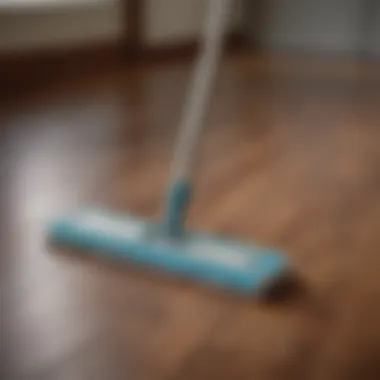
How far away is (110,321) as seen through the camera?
128cm

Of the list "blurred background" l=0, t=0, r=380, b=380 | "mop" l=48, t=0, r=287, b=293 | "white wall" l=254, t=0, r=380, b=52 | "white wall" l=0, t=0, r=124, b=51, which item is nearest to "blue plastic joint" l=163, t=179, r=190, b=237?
"mop" l=48, t=0, r=287, b=293

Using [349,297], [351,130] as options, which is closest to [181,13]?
[351,130]

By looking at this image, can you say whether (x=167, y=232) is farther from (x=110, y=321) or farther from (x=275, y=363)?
(x=275, y=363)

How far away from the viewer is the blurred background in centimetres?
122

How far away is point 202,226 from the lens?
1700mm

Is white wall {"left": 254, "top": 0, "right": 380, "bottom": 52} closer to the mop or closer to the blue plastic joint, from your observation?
the mop

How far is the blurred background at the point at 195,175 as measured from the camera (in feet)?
3.99

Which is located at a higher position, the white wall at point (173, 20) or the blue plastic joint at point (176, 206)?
the white wall at point (173, 20)

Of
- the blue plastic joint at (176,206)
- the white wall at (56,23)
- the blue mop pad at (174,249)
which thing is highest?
the white wall at (56,23)

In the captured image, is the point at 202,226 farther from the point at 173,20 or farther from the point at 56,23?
the point at 173,20

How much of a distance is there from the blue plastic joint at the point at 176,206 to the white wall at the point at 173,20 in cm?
246

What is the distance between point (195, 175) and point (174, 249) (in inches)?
21.8

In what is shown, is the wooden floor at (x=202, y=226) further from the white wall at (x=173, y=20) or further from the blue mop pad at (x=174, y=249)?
the white wall at (x=173, y=20)

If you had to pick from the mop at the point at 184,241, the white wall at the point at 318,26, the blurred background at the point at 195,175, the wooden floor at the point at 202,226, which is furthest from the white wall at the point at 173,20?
the mop at the point at 184,241
